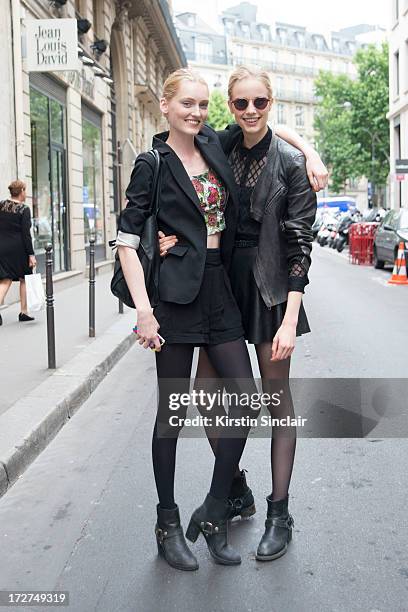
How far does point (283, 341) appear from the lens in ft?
10.7

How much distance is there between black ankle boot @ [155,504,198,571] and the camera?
10.8 feet

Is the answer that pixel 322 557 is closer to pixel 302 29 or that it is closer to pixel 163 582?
pixel 163 582

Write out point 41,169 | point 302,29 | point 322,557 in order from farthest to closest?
point 302,29 < point 41,169 < point 322,557

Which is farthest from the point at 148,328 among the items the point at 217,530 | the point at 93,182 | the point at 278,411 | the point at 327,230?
the point at 327,230

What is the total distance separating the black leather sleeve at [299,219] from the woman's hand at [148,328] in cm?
56

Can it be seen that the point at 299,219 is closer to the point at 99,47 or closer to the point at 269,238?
the point at 269,238

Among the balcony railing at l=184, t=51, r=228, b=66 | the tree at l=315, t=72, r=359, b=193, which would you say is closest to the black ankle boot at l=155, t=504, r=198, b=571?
the tree at l=315, t=72, r=359, b=193

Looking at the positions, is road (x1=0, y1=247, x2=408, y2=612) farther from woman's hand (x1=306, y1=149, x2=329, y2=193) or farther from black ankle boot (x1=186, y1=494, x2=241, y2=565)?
woman's hand (x1=306, y1=149, x2=329, y2=193)

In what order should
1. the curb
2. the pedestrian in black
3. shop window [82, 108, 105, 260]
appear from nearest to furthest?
the curb, the pedestrian in black, shop window [82, 108, 105, 260]

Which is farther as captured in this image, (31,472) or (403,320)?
(403,320)

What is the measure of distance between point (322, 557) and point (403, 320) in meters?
8.20

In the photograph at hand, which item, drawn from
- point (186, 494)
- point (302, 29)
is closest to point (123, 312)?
point (186, 494)

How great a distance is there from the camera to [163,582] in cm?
319

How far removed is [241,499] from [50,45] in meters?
10.8
